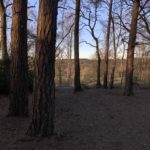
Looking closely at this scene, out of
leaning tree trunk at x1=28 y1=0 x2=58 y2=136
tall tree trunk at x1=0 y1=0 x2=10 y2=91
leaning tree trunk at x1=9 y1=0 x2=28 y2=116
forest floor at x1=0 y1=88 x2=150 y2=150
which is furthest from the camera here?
tall tree trunk at x1=0 y1=0 x2=10 y2=91

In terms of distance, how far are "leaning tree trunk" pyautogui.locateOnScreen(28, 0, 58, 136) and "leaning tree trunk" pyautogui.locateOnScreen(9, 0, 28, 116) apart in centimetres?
308

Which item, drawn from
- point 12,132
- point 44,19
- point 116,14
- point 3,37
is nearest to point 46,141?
point 12,132

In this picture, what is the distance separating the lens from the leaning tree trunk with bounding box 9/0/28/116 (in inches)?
506

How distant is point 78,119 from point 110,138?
2944 millimetres

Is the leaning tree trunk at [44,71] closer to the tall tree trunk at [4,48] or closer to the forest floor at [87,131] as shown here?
the forest floor at [87,131]

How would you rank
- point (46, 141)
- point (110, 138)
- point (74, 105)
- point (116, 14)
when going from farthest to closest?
1. point (116, 14)
2. point (74, 105)
3. point (110, 138)
4. point (46, 141)

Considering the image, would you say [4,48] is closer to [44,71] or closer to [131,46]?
[131,46]

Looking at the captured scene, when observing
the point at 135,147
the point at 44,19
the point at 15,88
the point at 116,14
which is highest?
the point at 116,14

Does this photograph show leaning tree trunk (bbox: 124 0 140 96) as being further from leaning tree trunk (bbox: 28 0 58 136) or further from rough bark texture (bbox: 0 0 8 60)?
leaning tree trunk (bbox: 28 0 58 136)

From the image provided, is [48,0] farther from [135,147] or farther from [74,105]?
[74,105]

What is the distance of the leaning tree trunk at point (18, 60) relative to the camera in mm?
12852

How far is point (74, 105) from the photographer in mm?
17328

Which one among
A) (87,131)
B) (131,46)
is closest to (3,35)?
(131,46)

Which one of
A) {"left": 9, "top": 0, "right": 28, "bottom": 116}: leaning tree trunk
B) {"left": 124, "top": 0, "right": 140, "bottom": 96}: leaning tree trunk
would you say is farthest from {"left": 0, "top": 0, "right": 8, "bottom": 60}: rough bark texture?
{"left": 9, "top": 0, "right": 28, "bottom": 116}: leaning tree trunk
